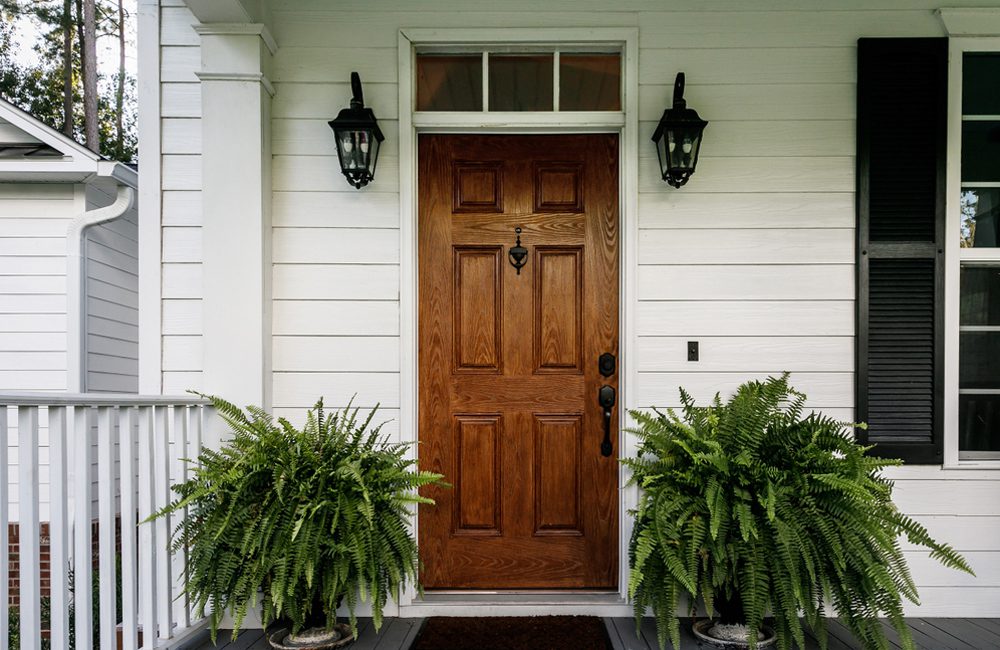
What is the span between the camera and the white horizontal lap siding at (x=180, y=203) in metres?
2.62

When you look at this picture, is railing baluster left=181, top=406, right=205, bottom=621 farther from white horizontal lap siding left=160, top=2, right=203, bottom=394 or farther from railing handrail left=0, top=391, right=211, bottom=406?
white horizontal lap siding left=160, top=2, right=203, bottom=394

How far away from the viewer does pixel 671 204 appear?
263 centimetres

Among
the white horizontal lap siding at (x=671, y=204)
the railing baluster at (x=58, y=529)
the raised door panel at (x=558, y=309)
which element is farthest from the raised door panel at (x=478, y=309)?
the railing baluster at (x=58, y=529)

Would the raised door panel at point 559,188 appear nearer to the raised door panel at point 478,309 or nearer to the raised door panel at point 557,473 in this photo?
the raised door panel at point 478,309

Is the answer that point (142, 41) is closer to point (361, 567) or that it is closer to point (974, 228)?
point (361, 567)

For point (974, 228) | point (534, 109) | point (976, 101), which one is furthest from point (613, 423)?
point (976, 101)

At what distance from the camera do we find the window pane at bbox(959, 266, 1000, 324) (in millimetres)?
2645

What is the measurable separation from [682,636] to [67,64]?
878 centimetres

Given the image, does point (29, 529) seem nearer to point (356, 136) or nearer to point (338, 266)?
point (338, 266)

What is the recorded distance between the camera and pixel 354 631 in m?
2.18

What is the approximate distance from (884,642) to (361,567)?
1678mm

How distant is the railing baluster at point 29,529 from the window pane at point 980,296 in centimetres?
330

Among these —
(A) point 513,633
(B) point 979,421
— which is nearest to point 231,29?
(A) point 513,633

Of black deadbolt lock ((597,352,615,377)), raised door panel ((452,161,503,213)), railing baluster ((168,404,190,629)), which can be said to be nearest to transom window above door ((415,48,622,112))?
raised door panel ((452,161,503,213))
